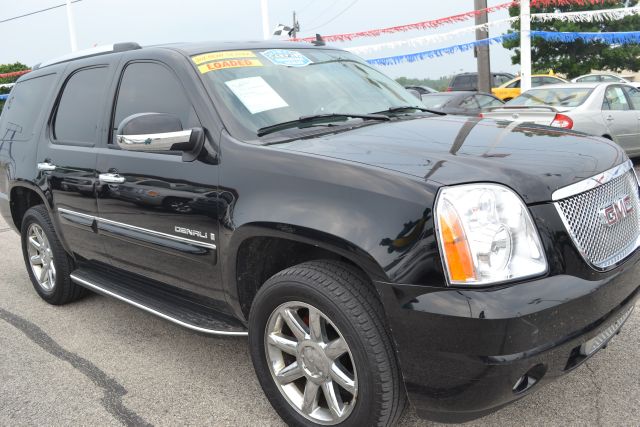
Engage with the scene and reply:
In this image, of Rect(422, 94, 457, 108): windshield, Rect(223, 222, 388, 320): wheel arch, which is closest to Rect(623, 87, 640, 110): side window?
Rect(422, 94, 457, 108): windshield

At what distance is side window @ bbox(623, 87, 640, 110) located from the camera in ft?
→ 29.7

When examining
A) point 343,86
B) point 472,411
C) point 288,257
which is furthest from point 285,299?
point 343,86

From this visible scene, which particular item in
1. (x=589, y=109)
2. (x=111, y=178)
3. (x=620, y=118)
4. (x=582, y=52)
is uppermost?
(x=111, y=178)

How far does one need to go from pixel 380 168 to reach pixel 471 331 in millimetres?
715

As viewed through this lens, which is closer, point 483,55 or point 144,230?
point 144,230

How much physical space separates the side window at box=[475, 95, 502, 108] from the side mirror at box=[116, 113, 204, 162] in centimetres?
1020

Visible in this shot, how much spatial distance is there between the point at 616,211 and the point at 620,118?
23.0 ft

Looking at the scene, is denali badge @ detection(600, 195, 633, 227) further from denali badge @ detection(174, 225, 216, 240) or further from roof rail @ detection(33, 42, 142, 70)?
roof rail @ detection(33, 42, 142, 70)

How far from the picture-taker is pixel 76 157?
378 centimetres

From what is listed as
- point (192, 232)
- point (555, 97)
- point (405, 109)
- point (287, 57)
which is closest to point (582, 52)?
point (555, 97)

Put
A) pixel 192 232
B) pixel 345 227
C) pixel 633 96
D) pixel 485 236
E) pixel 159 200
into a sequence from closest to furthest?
1. pixel 485 236
2. pixel 345 227
3. pixel 192 232
4. pixel 159 200
5. pixel 633 96

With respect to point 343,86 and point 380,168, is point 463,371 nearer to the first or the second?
point 380,168

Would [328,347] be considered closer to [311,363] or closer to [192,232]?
[311,363]

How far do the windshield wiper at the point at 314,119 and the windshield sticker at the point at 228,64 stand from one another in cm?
50
